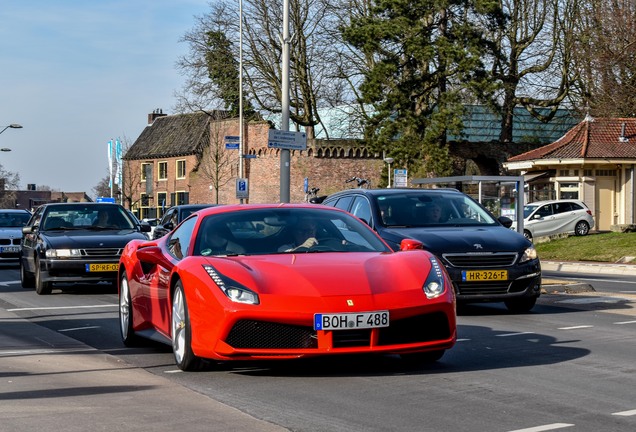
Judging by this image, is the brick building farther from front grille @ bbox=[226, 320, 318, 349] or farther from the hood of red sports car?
front grille @ bbox=[226, 320, 318, 349]

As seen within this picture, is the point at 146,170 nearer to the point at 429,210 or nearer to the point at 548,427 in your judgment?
the point at 429,210

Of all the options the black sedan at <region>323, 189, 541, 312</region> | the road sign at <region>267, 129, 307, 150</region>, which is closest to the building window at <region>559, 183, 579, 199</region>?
the road sign at <region>267, 129, 307, 150</region>

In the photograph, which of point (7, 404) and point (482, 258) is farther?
point (482, 258)

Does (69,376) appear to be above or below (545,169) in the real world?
below

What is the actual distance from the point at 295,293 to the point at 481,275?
593 centimetres

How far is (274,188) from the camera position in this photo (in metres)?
71.3

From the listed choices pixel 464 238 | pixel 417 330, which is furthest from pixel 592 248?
pixel 417 330

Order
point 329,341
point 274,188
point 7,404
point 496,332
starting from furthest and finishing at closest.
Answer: point 274,188 → point 496,332 → point 329,341 → point 7,404

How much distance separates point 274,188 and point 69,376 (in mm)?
62927

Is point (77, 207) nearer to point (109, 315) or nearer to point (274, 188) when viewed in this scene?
point (109, 315)

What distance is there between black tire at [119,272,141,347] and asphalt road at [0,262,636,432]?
18 cm

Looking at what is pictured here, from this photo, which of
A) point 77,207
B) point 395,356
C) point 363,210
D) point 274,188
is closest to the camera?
point 395,356

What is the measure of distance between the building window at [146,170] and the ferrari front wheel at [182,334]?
279 feet

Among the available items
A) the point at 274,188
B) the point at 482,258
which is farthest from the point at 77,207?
the point at 274,188
